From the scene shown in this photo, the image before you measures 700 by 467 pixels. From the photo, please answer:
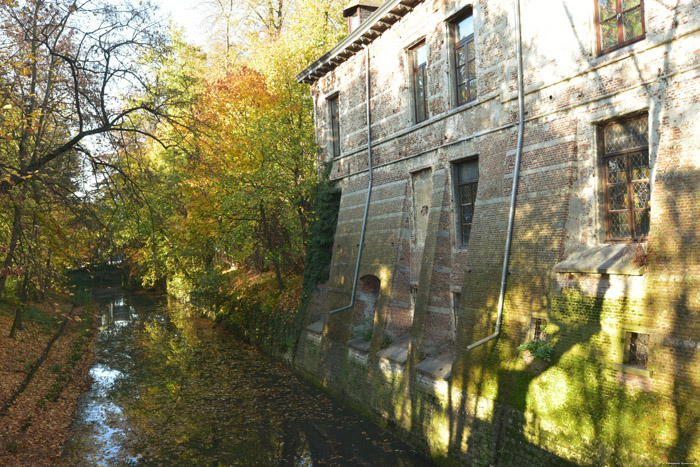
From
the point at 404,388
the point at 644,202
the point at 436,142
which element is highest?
the point at 436,142

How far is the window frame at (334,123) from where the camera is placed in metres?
17.7

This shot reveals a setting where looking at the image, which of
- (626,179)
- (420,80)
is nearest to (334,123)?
(420,80)

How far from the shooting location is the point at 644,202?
7.67m

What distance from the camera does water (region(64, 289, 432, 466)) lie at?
10086mm

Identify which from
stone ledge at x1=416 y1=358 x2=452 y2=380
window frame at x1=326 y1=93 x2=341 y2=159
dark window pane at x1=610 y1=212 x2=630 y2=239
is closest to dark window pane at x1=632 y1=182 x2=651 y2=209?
dark window pane at x1=610 y1=212 x2=630 y2=239

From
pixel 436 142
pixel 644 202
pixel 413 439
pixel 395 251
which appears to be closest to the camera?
pixel 644 202

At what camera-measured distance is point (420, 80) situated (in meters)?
13.0

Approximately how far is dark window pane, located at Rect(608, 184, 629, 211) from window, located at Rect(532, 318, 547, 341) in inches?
81.9

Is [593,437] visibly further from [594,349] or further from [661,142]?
[661,142]

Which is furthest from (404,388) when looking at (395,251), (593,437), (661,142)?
(661,142)

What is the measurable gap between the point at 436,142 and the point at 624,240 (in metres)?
5.14

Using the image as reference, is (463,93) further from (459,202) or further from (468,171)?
(459,202)

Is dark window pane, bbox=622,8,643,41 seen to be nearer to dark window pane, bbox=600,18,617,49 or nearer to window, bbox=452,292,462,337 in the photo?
dark window pane, bbox=600,18,617,49

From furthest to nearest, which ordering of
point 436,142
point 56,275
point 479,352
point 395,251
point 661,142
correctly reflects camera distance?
1. point 395,251
2. point 436,142
3. point 479,352
4. point 56,275
5. point 661,142
